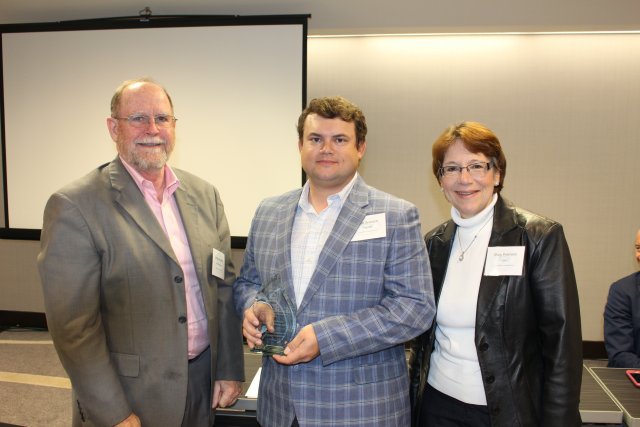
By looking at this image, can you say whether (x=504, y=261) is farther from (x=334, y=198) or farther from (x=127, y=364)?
(x=127, y=364)

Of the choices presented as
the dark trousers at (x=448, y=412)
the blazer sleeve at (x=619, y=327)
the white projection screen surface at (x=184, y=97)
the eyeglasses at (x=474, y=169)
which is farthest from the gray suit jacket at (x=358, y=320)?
the white projection screen surface at (x=184, y=97)

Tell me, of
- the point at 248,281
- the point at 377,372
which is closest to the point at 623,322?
the point at 377,372

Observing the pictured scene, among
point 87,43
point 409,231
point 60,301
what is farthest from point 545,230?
point 87,43

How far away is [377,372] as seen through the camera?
5.15 feet

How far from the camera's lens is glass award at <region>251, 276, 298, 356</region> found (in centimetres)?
151

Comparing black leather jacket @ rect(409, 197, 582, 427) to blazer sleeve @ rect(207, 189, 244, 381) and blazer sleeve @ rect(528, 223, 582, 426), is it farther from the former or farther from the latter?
blazer sleeve @ rect(207, 189, 244, 381)

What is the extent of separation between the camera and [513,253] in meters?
1.63

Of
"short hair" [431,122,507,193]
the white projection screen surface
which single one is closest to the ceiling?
the white projection screen surface

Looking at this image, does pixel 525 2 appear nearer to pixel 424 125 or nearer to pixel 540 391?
pixel 424 125

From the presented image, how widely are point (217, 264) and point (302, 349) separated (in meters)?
0.55

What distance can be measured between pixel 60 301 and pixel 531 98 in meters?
4.39

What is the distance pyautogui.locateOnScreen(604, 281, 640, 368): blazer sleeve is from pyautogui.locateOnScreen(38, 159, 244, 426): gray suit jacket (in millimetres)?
2352

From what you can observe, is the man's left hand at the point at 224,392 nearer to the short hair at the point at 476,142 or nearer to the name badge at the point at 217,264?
the name badge at the point at 217,264

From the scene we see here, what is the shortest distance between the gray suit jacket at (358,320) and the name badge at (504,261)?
222mm
